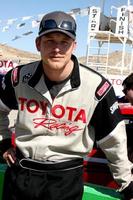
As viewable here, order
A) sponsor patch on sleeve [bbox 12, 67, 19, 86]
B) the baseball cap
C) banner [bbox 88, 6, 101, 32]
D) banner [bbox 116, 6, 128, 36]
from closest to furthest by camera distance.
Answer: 1. the baseball cap
2. sponsor patch on sleeve [bbox 12, 67, 19, 86]
3. banner [bbox 116, 6, 128, 36]
4. banner [bbox 88, 6, 101, 32]

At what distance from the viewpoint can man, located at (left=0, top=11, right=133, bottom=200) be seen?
6.96ft

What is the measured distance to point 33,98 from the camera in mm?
2240

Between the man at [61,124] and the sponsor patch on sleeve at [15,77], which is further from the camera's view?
the sponsor patch on sleeve at [15,77]

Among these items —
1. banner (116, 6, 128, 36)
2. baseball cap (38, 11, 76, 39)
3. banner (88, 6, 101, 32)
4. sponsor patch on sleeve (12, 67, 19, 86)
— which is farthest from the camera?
banner (88, 6, 101, 32)

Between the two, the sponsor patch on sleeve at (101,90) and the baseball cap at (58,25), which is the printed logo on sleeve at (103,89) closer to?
the sponsor patch on sleeve at (101,90)

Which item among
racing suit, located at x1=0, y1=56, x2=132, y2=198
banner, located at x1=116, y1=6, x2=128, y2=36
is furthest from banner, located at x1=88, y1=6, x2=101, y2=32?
racing suit, located at x1=0, y1=56, x2=132, y2=198

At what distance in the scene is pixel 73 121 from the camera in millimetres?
2160

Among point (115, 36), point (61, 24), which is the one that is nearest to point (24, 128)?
point (61, 24)

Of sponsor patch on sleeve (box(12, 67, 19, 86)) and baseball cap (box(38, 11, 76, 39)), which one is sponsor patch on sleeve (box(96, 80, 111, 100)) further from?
sponsor patch on sleeve (box(12, 67, 19, 86))

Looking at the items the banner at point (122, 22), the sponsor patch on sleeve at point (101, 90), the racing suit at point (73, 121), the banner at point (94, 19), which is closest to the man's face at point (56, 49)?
the racing suit at point (73, 121)

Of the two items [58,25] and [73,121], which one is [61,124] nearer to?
[73,121]

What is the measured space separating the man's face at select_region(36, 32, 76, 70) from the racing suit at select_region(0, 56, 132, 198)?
103mm

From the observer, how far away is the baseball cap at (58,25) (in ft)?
6.84

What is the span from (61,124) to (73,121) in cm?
6
